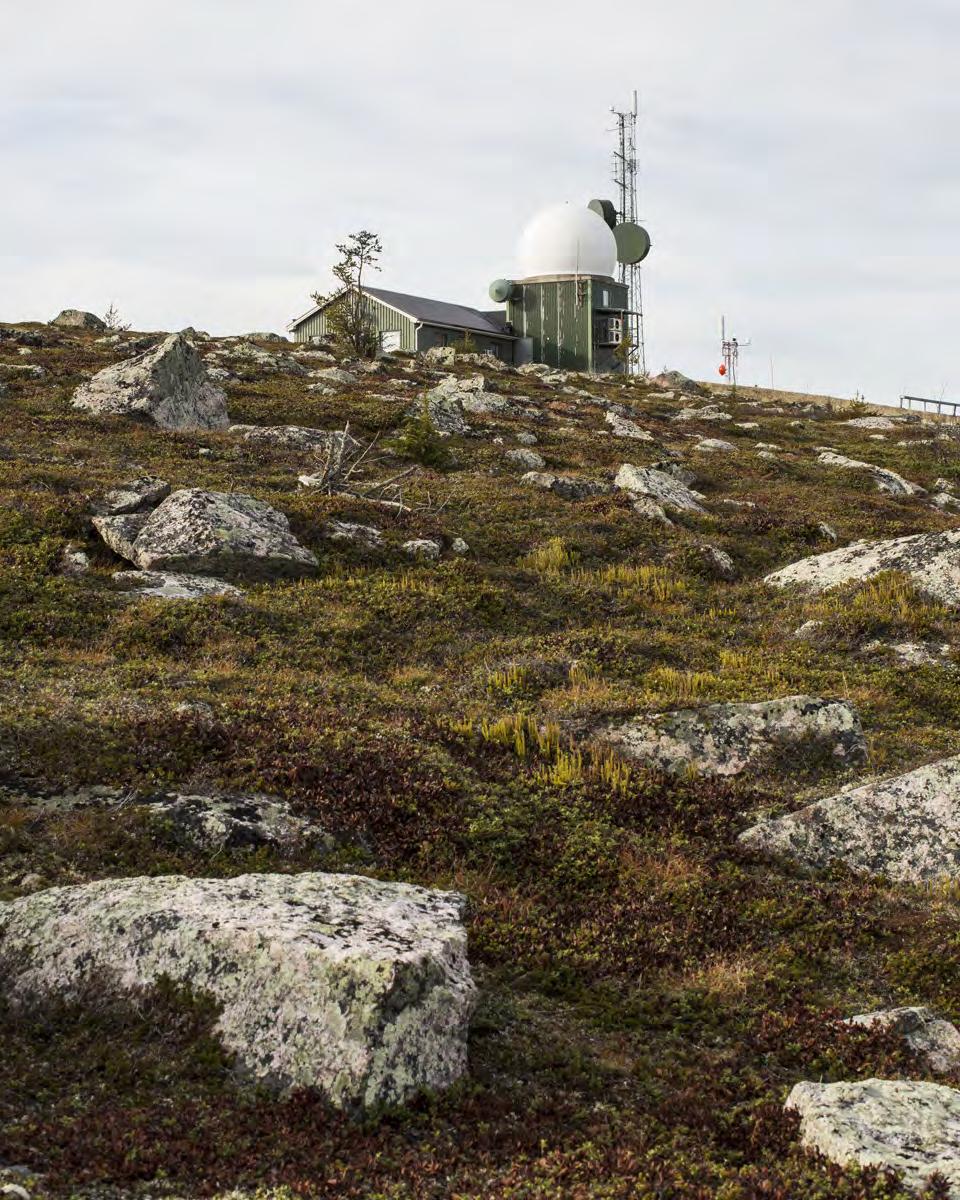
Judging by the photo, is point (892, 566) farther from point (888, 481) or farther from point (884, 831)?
point (888, 481)

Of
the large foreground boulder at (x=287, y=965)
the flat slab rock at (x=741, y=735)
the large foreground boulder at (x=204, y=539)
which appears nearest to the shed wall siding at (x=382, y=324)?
the large foreground boulder at (x=204, y=539)

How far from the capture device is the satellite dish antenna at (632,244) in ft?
267

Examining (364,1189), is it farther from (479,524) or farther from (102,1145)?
(479,524)

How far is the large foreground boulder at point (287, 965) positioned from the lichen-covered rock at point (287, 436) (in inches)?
899

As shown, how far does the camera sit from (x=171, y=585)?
16422mm

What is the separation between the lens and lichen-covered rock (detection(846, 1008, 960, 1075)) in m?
6.77

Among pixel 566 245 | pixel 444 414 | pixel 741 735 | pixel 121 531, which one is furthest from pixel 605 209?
pixel 741 735

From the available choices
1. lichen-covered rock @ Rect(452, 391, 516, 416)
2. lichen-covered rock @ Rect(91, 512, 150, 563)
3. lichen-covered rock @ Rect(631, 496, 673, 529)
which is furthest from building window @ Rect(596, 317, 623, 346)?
lichen-covered rock @ Rect(91, 512, 150, 563)

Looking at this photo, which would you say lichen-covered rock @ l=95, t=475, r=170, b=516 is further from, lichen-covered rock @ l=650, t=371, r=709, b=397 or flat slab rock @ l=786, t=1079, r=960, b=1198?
lichen-covered rock @ l=650, t=371, r=709, b=397

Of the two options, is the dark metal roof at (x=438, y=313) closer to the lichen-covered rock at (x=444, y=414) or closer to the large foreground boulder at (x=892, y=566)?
the lichen-covered rock at (x=444, y=414)

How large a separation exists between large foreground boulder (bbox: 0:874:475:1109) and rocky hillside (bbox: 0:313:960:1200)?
2 centimetres

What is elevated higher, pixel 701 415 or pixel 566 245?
pixel 566 245

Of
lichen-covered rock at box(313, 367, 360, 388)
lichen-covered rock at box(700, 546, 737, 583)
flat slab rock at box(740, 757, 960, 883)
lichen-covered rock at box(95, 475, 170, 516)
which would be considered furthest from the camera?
lichen-covered rock at box(313, 367, 360, 388)

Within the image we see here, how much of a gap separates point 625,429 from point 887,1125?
37284mm
